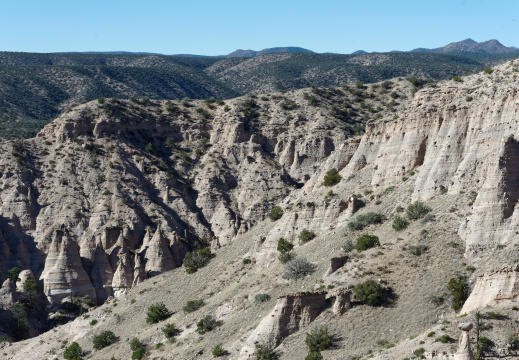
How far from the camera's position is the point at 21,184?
90.5 metres

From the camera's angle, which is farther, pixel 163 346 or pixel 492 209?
pixel 163 346

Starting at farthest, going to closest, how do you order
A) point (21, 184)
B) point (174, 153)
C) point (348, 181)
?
point (174, 153) < point (21, 184) < point (348, 181)

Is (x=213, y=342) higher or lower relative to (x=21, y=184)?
lower

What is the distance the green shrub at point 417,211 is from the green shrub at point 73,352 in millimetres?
24884

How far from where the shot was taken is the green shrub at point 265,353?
4706cm

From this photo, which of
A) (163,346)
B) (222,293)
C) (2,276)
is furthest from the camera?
(2,276)

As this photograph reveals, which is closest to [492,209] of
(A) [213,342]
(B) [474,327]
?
(B) [474,327]

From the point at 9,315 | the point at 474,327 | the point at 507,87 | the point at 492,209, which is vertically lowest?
the point at 9,315

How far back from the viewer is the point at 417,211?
54.9m

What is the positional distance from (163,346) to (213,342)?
204 inches

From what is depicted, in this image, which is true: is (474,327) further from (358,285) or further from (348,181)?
(348,181)

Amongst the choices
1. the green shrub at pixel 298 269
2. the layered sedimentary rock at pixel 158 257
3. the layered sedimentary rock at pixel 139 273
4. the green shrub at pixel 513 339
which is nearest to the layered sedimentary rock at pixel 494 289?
the green shrub at pixel 513 339

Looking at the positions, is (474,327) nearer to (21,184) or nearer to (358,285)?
(358,285)

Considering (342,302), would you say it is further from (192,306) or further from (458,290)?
(192,306)
